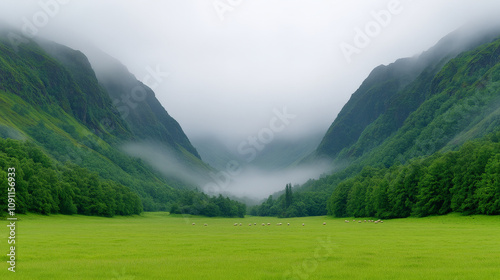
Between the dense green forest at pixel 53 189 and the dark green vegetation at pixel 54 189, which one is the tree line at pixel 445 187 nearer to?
the dark green vegetation at pixel 54 189

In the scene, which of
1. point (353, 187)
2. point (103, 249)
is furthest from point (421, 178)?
point (103, 249)

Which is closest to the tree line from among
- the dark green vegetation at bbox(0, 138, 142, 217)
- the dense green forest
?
the dark green vegetation at bbox(0, 138, 142, 217)

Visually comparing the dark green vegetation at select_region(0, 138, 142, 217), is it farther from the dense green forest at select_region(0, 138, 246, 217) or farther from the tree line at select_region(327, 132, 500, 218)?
the tree line at select_region(327, 132, 500, 218)

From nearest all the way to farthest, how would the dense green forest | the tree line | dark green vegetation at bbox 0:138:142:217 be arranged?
the tree line, the dense green forest, dark green vegetation at bbox 0:138:142:217

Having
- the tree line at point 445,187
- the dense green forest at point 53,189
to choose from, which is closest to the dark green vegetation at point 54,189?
the dense green forest at point 53,189

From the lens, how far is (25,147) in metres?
136

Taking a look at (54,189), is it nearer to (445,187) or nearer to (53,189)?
(53,189)

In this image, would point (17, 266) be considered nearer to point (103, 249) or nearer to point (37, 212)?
point (103, 249)

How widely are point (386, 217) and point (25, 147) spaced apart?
12283cm

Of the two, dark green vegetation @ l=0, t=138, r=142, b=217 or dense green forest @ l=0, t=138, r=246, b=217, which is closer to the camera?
dense green forest @ l=0, t=138, r=246, b=217

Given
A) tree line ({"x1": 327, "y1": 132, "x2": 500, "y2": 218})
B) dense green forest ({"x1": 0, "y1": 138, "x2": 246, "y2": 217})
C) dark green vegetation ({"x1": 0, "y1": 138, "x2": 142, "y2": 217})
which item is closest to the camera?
tree line ({"x1": 327, "y1": 132, "x2": 500, "y2": 218})

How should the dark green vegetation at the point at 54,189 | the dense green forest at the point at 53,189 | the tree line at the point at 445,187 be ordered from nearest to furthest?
1. the tree line at the point at 445,187
2. the dense green forest at the point at 53,189
3. the dark green vegetation at the point at 54,189

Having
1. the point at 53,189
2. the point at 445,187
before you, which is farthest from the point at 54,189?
the point at 445,187

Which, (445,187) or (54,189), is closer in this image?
(445,187)
